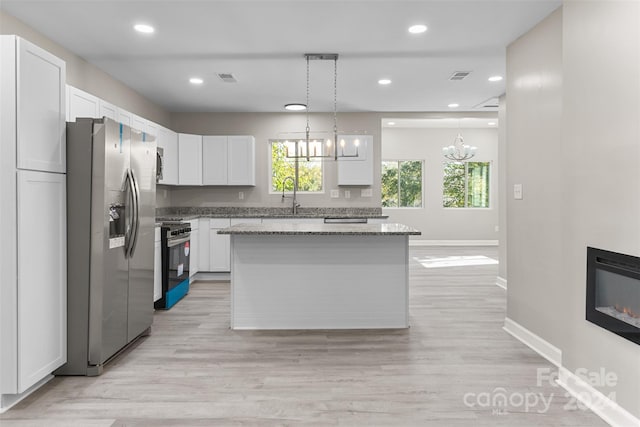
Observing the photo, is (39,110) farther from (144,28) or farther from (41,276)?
(144,28)

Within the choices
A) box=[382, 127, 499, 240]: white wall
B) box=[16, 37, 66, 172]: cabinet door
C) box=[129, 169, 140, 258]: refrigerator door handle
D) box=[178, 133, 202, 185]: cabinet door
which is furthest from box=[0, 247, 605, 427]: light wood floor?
box=[382, 127, 499, 240]: white wall

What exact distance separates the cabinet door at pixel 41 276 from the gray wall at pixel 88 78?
153 cm

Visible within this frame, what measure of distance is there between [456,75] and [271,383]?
385 centimetres

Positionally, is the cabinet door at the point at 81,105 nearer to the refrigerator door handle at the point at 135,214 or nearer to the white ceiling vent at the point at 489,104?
the refrigerator door handle at the point at 135,214

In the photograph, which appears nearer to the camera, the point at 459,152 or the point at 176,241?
the point at 176,241

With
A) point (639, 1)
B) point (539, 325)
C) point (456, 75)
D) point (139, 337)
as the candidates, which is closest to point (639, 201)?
point (639, 1)

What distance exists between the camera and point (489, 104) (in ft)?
20.3

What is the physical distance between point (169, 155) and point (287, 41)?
9.54 feet

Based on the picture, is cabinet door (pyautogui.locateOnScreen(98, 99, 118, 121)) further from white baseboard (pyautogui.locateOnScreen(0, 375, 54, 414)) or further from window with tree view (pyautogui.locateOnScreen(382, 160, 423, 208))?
window with tree view (pyautogui.locateOnScreen(382, 160, 423, 208))

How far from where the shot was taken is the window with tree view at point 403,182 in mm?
10289

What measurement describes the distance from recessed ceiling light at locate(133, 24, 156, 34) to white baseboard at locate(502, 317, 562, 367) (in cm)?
394

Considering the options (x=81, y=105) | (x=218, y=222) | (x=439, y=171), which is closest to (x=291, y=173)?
(x=218, y=222)

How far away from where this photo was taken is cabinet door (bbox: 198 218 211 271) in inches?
235

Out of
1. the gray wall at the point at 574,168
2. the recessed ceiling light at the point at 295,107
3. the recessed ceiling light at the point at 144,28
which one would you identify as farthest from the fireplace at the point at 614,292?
the recessed ceiling light at the point at 295,107
